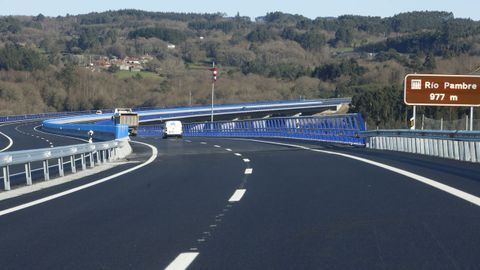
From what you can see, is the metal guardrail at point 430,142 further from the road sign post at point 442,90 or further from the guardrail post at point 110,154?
the guardrail post at point 110,154

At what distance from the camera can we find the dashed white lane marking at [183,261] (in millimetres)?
7863

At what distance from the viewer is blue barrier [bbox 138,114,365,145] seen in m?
→ 41.7

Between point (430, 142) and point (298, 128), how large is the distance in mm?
26070

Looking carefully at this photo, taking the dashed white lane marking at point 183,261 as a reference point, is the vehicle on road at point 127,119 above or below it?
below

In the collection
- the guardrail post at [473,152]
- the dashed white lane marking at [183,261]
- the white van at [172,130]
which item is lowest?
the white van at [172,130]

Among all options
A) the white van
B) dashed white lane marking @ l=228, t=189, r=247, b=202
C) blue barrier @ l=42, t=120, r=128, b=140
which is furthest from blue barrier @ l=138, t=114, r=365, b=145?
dashed white lane marking @ l=228, t=189, r=247, b=202

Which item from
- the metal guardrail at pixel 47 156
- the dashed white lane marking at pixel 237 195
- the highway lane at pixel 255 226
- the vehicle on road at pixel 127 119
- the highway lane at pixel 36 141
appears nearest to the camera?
the highway lane at pixel 255 226

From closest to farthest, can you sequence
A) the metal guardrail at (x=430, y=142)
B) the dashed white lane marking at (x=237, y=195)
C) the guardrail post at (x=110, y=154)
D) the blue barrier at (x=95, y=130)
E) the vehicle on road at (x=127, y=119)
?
1. the dashed white lane marking at (x=237, y=195)
2. the metal guardrail at (x=430, y=142)
3. the guardrail post at (x=110, y=154)
4. the blue barrier at (x=95, y=130)
5. the vehicle on road at (x=127, y=119)

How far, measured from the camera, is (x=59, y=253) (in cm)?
879

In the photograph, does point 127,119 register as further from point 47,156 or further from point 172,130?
point 47,156

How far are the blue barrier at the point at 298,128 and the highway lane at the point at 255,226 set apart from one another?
2394 cm

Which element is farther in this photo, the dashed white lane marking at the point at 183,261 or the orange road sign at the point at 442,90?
the orange road sign at the point at 442,90

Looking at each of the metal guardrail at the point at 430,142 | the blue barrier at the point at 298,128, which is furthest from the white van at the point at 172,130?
the metal guardrail at the point at 430,142

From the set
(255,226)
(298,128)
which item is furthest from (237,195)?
(298,128)
